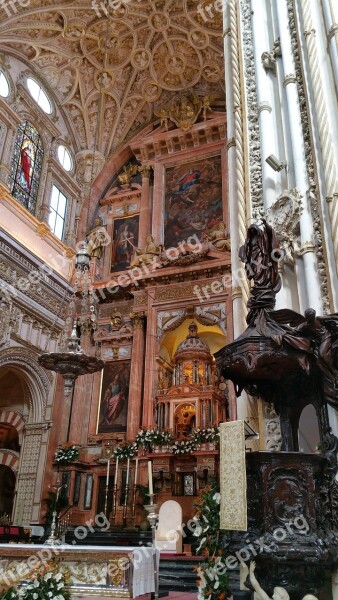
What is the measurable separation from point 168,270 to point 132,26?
8028mm

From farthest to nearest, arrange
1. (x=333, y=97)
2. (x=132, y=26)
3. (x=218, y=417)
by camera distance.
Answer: (x=132, y=26) → (x=218, y=417) → (x=333, y=97)

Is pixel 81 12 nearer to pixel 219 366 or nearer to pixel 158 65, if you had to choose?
pixel 158 65

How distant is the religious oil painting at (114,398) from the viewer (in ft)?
47.5

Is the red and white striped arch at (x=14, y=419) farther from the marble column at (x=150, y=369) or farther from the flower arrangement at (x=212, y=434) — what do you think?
the flower arrangement at (x=212, y=434)

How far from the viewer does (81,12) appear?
1573 cm

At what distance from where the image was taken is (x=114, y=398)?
1484 centimetres

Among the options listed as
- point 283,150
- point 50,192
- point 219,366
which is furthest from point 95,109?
point 219,366

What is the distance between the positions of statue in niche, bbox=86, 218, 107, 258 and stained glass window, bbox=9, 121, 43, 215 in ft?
8.04

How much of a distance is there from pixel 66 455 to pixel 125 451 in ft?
5.02

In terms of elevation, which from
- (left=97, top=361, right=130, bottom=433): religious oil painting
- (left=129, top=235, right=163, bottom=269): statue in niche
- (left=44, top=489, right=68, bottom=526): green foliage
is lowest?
(left=44, top=489, right=68, bottom=526): green foliage

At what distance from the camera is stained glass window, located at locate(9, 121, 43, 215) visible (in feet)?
47.3

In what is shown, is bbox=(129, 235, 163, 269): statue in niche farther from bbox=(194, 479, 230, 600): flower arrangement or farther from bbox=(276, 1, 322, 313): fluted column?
bbox=(194, 479, 230, 600): flower arrangement

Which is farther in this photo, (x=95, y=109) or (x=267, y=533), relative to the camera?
(x=95, y=109)

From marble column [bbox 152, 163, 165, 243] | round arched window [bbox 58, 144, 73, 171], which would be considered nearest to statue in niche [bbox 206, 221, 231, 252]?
marble column [bbox 152, 163, 165, 243]
